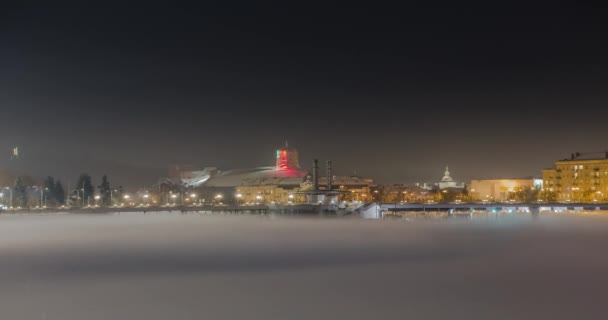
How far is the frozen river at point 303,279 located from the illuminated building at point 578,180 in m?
66.4

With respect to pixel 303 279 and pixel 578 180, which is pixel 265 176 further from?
pixel 303 279

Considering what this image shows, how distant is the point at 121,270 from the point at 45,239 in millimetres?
13853

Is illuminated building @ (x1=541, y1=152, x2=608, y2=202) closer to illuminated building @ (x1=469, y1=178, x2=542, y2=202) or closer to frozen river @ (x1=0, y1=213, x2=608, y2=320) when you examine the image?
illuminated building @ (x1=469, y1=178, x2=542, y2=202)

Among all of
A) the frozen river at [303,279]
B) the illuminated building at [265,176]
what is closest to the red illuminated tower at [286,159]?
the illuminated building at [265,176]

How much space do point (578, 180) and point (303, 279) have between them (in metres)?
87.0

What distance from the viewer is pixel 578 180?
96.4 m

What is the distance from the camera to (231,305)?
14516 millimetres

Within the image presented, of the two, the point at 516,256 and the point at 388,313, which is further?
the point at 516,256

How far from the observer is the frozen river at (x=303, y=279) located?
1388cm

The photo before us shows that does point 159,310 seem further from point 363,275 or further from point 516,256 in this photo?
point 516,256

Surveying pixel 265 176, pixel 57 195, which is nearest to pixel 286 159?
pixel 265 176

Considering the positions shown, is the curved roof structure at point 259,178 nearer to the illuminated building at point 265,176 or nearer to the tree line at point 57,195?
the illuminated building at point 265,176

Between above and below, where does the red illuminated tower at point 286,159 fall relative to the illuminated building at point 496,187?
A: above

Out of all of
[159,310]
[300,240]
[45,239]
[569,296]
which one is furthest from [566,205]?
[159,310]
